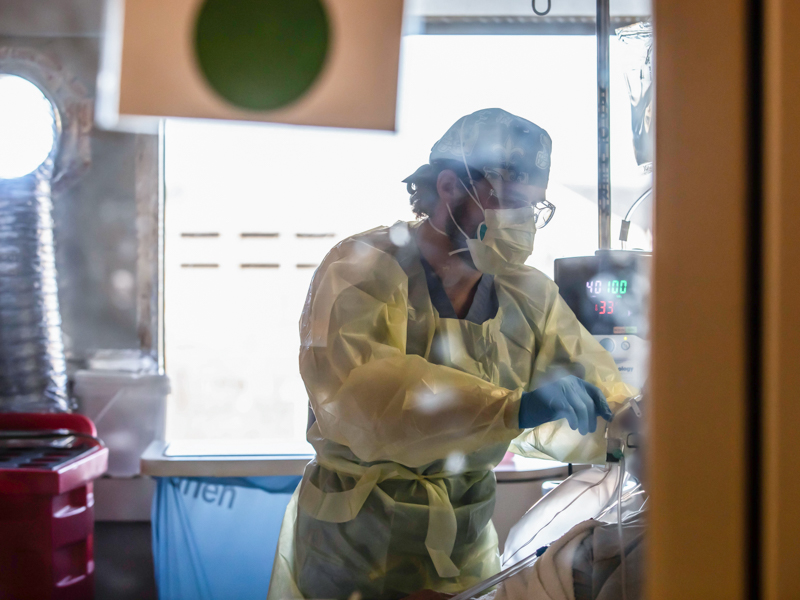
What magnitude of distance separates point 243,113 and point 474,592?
47 cm

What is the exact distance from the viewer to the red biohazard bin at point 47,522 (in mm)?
1056

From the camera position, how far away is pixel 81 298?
6.13ft

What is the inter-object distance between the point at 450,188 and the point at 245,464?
2.64 ft

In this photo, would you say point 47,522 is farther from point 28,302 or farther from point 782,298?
point 782,298

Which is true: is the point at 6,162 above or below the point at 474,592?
above

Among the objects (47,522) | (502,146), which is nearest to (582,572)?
(502,146)

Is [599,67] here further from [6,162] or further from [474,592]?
[6,162]

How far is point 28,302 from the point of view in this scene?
165 cm

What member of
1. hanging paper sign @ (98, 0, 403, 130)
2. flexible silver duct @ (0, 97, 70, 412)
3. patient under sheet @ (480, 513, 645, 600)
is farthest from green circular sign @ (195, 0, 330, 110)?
flexible silver duct @ (0, 97, 70, 412)

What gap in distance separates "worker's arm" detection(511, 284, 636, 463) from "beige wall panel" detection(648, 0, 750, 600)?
2.18 ft

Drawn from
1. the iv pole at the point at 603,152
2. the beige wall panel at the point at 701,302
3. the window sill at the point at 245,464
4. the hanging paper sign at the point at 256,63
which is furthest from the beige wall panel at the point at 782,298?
the iv pole at the point at 603,152

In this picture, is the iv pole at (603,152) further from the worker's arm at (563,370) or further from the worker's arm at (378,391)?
the worker's arm at (378,391)

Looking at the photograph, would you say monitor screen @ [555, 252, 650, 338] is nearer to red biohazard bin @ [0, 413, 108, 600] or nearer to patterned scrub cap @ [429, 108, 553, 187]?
patterned scrub cap @ [429, 108, 553, 187]

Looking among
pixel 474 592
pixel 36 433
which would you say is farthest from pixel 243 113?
pixel 36 433
